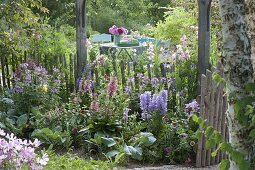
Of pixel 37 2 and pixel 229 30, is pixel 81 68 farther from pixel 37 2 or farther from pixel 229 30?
pixel 229 30

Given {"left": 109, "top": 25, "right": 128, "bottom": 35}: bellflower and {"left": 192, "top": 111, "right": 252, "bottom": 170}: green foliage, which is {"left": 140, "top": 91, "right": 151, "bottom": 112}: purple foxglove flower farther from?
{"left": 109, "top": 25, "right": 128, "bottom": 35}: bellflower

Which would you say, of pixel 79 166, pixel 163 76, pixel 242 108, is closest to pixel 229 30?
pixel 242 108

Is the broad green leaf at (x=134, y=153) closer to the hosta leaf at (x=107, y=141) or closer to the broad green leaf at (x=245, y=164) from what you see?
the hosta leaf at (x=107, y=141)

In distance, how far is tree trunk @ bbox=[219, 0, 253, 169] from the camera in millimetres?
2885

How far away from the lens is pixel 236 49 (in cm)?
289

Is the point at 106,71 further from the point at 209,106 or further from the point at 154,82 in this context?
the point at 209,106

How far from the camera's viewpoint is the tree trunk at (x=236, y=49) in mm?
2885

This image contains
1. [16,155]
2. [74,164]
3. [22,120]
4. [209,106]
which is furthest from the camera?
[22,120]

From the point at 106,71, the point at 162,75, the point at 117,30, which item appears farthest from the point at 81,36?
the point at 117,30

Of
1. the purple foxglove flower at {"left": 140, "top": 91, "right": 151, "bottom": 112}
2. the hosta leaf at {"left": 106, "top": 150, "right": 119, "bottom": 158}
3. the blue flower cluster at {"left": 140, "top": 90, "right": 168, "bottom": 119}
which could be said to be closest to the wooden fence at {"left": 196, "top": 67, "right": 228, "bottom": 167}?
the blue flower cluster at {"left": 140, "top": 90, "right": 168, "bottom": 119}

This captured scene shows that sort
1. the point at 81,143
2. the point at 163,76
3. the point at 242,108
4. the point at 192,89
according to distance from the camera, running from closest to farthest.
Answer: the point at 242,108
the point at 81,143
the point at 192,89
the point at 163,76

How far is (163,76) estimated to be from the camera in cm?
712

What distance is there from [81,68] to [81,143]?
225cm

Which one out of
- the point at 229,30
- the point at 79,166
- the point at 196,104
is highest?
the point at 229,30
